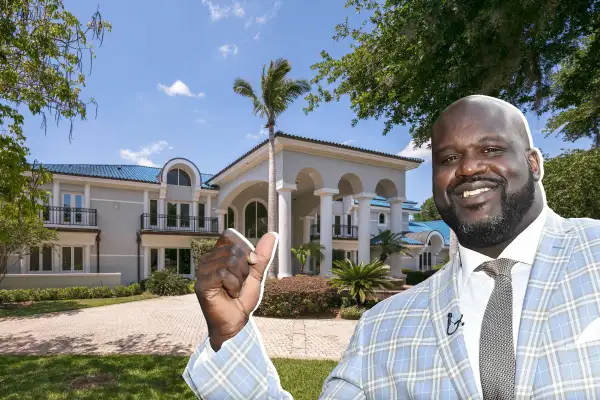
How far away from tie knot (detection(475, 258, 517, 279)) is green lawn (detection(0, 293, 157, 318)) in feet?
56.6

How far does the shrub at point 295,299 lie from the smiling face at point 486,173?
37.4 ft

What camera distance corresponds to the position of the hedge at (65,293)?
54.9ft

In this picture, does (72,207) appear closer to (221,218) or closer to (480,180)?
(221,218)

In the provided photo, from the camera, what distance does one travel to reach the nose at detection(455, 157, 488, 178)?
3.50ft

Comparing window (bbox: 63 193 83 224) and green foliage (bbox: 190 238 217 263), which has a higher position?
window (bbox: 63 193 83 224)

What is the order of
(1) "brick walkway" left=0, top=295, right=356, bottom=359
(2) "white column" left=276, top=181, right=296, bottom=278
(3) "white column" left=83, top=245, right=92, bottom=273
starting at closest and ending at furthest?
(1) "brick walkway" left=0, top=295, right=356, bottom=359 < (2) "white column" left=276, top=181, right=296, bottom=278 < (3) "white column" left=83, top=245, right=92, bottom=273

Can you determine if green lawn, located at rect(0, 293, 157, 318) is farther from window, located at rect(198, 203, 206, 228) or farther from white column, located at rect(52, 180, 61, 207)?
window, located at rect(198, 203, 206, 228)

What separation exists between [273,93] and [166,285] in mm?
11677

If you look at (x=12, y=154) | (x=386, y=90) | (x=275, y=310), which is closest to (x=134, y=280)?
(x=275, y=310)

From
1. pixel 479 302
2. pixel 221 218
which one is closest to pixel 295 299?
pixel 479 302

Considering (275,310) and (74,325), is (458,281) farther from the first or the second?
(74,325)

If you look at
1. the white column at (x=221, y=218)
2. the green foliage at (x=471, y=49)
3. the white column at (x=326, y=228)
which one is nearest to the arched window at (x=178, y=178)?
the white column at (x=221, y=218)

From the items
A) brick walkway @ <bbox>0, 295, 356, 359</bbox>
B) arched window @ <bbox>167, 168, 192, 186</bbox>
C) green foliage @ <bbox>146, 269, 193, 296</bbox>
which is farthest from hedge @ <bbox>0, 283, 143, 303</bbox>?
arched window @ <bbox>167, 168, 192, 186</bbox>

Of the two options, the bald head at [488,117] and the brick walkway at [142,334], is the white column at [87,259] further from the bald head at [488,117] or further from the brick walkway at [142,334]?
the bald head at [488,117]
